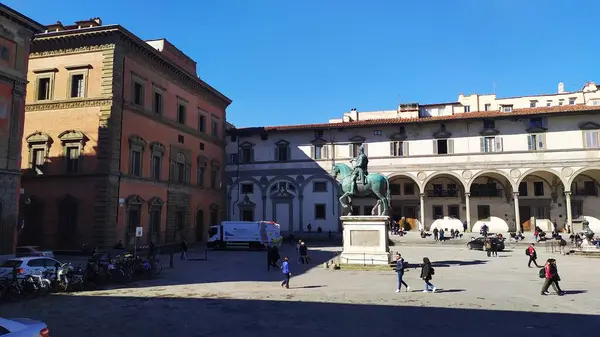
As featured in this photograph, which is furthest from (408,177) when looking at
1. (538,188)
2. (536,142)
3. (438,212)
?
(538,188)

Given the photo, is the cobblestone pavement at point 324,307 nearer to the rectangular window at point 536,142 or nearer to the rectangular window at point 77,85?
the rectangular window at point 77,85

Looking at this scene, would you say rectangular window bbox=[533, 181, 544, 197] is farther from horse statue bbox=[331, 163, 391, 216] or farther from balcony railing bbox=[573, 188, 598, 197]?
horse statue bbox=[331, 163, 391, 216]

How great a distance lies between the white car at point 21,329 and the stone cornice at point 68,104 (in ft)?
79.1

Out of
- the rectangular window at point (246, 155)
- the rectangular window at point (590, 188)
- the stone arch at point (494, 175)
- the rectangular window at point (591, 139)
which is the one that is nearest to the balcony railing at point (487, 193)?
the stone arch at point (494, 175)

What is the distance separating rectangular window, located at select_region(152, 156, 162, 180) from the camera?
3303 centimetres

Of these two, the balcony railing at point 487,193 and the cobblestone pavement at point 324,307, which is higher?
the balcony railing at point 487,193

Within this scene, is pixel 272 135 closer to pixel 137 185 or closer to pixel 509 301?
pixel 137 185

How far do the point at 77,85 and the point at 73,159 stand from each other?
208 inches

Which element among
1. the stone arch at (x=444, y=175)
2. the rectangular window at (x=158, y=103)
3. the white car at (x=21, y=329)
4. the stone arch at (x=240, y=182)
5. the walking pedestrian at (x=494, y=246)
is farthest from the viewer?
the stone arch at (x=240, y=182)

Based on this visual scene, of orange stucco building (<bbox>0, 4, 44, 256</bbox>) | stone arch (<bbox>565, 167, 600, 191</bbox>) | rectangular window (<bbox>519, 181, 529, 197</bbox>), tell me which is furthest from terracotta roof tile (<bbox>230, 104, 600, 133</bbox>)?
orange stucco building (<bbox>0, 4, 44, 256</bbox>)

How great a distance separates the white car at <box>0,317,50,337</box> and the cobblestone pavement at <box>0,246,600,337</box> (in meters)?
3.15

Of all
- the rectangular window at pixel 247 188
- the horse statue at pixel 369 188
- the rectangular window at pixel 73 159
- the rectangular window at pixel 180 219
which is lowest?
the rectangular window at pixel 180 219

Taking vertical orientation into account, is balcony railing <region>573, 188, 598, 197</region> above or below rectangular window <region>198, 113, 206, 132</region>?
below

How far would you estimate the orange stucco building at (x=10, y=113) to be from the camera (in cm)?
1973
